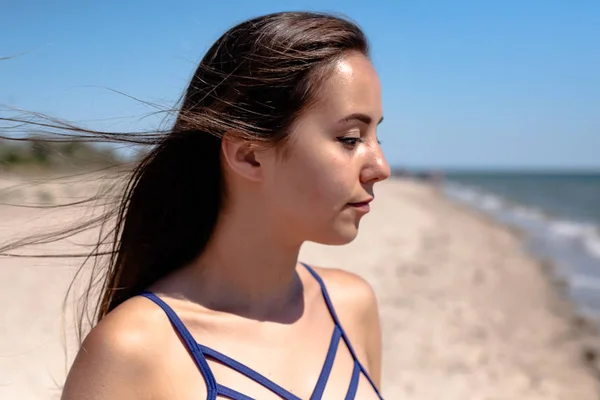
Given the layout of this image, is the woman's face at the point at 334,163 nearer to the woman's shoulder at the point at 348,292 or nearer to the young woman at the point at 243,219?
the young woman at the point at 243,219

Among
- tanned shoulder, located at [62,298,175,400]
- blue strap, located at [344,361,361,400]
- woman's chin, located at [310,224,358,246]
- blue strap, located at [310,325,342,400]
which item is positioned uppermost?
woman's chin, located at [310,224,358,246]

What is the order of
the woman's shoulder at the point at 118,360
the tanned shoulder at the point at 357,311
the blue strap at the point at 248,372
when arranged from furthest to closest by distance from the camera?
1. the tanned shoulder at the point at 357,311
2. the blue strap at the point at 248,372
3. the woman's shoulder at the point at 118,360

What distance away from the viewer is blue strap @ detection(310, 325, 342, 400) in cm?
159

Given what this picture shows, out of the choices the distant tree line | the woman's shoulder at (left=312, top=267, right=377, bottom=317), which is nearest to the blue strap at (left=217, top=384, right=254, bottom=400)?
the woman's shoulder at (left=312, top=267, right=377, bottom=317)

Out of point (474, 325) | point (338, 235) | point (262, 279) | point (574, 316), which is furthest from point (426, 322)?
point (338, 235)

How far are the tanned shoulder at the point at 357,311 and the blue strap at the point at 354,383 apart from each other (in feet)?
0.40

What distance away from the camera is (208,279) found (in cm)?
164

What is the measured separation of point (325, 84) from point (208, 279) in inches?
23.7

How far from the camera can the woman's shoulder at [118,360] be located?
52.5 inches

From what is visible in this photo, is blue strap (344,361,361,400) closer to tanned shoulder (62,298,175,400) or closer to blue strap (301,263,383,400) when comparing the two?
blue strap (301,263,383,400)

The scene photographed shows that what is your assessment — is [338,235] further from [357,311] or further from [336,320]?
[357,311]

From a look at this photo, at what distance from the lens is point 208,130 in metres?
1.54

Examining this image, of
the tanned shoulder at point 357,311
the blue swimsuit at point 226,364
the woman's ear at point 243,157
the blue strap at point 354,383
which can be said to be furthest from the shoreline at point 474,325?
the woman's ear at point 243,157

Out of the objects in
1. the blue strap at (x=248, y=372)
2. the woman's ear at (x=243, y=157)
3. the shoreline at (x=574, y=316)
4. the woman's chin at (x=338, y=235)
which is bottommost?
the shoreline at (x=574, y=316)
